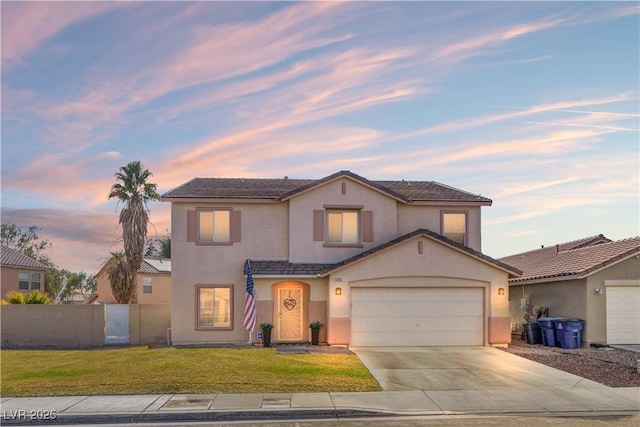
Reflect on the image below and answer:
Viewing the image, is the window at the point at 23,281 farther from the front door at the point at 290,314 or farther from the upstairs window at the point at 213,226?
the front door at the point at 290,314

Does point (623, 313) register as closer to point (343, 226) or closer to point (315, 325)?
point (343, 226)

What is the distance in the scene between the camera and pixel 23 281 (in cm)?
4641

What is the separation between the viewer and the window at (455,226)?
2652cm

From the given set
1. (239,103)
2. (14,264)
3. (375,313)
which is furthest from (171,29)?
(14,264)

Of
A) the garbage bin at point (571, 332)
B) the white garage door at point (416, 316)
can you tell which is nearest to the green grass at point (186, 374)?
the white garage door at point (416, 316)

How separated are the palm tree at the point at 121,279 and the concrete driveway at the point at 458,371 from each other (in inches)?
794

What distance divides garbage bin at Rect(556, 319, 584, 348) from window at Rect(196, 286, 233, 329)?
12794 mm

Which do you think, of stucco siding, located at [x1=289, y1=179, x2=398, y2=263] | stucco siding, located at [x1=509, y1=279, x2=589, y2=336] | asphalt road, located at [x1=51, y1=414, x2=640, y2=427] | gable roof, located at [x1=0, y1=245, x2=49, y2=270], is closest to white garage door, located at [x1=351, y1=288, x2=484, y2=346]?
stucco siding, located at [x1=289, y1=179, x2=398, y2=263]

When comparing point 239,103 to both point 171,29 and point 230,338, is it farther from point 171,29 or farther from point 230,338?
point 230,338

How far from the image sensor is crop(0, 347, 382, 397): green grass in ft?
48.5

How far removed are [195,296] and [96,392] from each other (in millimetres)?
10943

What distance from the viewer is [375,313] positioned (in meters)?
23.9

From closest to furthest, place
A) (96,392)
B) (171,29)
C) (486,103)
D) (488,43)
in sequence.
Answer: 1. (96,392)
2. (171,29)
3. (488,43)
4. (486,103)

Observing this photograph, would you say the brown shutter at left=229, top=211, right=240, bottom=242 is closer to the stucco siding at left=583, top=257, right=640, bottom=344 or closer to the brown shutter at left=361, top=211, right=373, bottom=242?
the brown shutter at left=361, top=211, right=373, bottom=242
